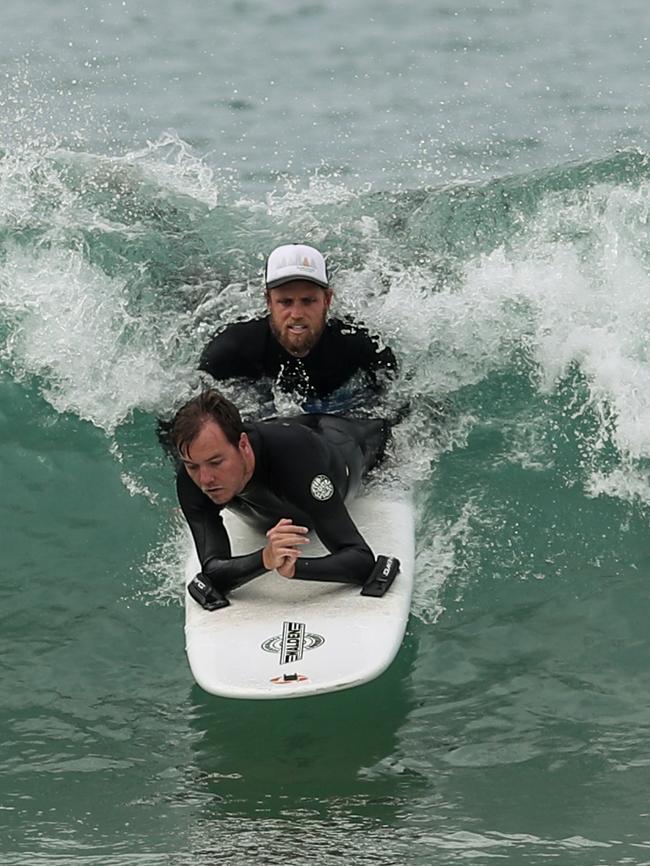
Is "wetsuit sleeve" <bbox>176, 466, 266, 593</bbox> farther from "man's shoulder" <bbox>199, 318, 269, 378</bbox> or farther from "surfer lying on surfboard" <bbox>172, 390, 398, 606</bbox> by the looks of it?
"man's shoulder" <bbox>199, 318, 269, 378</bbox>

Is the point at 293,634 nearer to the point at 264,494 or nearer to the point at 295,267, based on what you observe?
the point at 264,494

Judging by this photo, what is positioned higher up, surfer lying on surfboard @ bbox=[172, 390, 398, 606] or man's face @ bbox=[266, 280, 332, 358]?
man's face @ bbox=[266, 280, 332, 358]

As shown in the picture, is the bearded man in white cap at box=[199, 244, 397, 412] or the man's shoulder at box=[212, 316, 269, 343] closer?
the bearded man in white cap at box=[199, 244, 397, 412]

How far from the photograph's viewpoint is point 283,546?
6.60 m

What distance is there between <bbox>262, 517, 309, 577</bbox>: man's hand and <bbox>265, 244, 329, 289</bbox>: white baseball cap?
154 centimetres

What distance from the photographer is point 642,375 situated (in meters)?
8.90

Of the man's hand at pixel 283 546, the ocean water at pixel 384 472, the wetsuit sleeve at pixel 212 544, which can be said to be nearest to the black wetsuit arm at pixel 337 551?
the man's hand at pixel 283 546

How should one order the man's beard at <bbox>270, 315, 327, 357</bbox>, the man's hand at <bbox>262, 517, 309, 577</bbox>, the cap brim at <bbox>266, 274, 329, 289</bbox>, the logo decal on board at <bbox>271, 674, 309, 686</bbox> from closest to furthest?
the logo decal on board at <bbox>271, 674, 309, 686</bbox>, the man's hand at <bbox>262, 517, 309, 577</bbox>, the cap brim at <bbox>266, 274, 329, 289</bbox>, the man's beard at <bbox>270, 315, 327, 357</bbox>

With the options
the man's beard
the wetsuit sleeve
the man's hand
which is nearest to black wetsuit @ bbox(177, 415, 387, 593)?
the wetsuit sleeve

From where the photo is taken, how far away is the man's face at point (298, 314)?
7734 mm

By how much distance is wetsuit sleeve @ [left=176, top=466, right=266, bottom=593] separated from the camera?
270 inches

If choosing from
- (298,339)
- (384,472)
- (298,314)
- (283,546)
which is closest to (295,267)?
(298,314)

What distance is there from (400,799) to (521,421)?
11.1 ft

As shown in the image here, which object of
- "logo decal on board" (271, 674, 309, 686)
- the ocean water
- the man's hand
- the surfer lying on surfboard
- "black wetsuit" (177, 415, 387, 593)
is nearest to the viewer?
the ocean water
